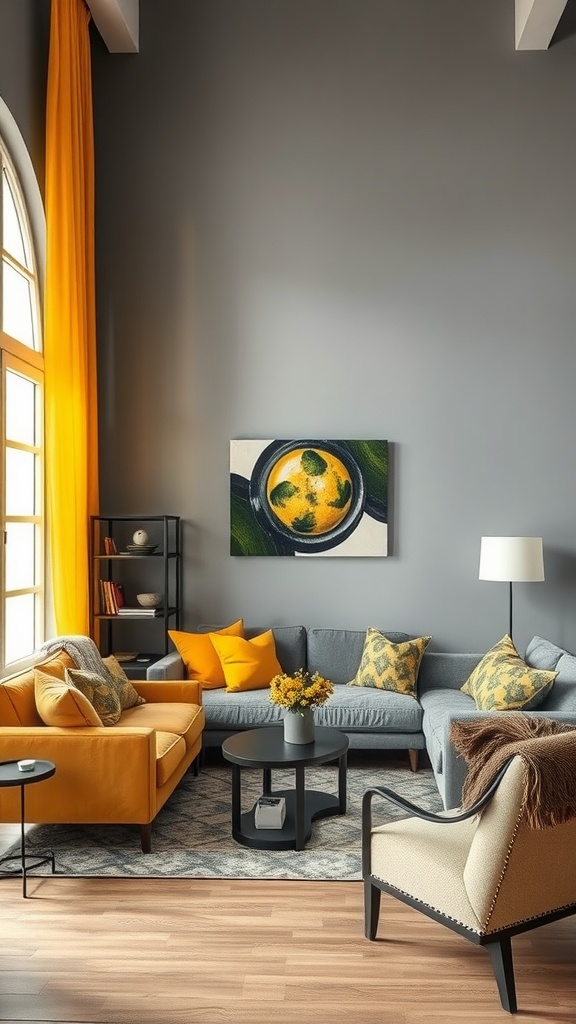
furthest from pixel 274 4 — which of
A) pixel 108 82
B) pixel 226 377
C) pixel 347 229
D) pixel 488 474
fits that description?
pixel 488 474

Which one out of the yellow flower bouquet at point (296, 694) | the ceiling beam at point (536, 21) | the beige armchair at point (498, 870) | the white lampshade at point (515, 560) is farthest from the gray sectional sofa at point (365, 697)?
the ceiling beam at point (536, 21)

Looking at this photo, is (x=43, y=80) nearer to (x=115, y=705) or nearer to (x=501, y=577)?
(x=115, y=705)

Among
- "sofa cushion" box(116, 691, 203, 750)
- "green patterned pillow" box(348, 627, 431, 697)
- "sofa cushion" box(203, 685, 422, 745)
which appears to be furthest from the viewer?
"green patterned pillow" box(348, 627, 431, 697)

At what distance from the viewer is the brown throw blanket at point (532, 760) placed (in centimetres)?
272

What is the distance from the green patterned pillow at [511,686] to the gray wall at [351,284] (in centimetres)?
108

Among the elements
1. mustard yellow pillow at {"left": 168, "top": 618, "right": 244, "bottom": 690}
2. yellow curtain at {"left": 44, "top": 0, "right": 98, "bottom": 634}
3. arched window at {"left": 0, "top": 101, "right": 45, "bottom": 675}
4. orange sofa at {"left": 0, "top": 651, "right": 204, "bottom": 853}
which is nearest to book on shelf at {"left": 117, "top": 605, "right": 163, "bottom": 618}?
mustard yellow pillow at {"left": 168, "top": 618, "right": 244, "bottom": 690}

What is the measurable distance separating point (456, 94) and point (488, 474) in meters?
2.81

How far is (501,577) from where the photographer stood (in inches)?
234

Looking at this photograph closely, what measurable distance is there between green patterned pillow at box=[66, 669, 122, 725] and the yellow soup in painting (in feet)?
7.27

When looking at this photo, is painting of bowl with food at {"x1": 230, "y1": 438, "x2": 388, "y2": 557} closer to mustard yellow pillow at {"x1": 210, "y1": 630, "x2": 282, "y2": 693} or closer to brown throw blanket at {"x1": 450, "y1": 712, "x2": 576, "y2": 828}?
mustard yellow pillow at {"x1": 210, "y1": 630, "x2": 282, "y2": 693}

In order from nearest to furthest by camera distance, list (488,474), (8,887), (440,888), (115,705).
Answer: (440,888) → (8,887) → (115,705) → (488,474)

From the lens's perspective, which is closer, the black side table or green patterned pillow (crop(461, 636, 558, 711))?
the black side table

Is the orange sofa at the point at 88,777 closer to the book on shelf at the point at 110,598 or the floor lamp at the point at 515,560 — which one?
the book on shelf at the point at 110,598

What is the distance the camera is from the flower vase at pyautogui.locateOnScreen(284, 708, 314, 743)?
4.54m
